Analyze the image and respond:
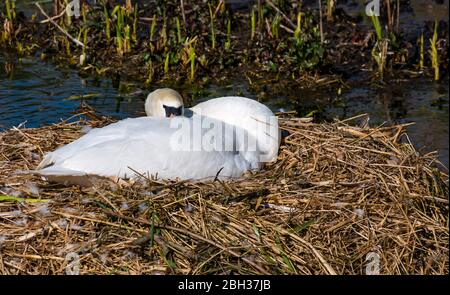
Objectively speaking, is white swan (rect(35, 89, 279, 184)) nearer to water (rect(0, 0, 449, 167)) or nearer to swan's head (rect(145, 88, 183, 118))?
swan's head (rect(145, 88, 183, 118))

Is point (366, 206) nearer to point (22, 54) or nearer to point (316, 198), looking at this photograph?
point (316, 198)

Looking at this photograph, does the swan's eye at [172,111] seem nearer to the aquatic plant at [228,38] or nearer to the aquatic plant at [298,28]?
the aquatic plant at [298,28]

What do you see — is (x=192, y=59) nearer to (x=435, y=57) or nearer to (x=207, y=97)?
(x=207, y=97)

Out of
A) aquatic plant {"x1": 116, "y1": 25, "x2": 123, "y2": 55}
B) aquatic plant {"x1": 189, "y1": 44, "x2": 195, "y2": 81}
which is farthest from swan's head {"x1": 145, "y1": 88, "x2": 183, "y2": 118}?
aquatic plant {"x1": 116, "y1": 25, "x2": 123, "y2": 55}

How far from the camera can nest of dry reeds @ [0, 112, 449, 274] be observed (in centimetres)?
514

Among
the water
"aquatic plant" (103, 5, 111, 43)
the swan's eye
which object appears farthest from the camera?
"aquatic plant" (103, 5, 111, 43)

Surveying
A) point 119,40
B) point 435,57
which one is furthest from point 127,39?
point 435,57

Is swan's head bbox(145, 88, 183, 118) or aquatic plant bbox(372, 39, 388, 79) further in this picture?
aquatic plant bbox(372, 39, 388, 79)

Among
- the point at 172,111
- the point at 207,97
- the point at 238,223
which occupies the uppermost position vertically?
the point at 172,111

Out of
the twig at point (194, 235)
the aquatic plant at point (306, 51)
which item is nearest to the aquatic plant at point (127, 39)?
the aquatic plant at point (306, 51)

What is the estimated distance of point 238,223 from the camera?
539 centimetres

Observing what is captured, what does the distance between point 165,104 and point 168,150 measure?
635 mm

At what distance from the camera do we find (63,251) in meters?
5.17

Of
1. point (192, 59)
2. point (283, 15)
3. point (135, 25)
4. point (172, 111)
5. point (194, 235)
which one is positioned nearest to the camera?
point (194, 235)
